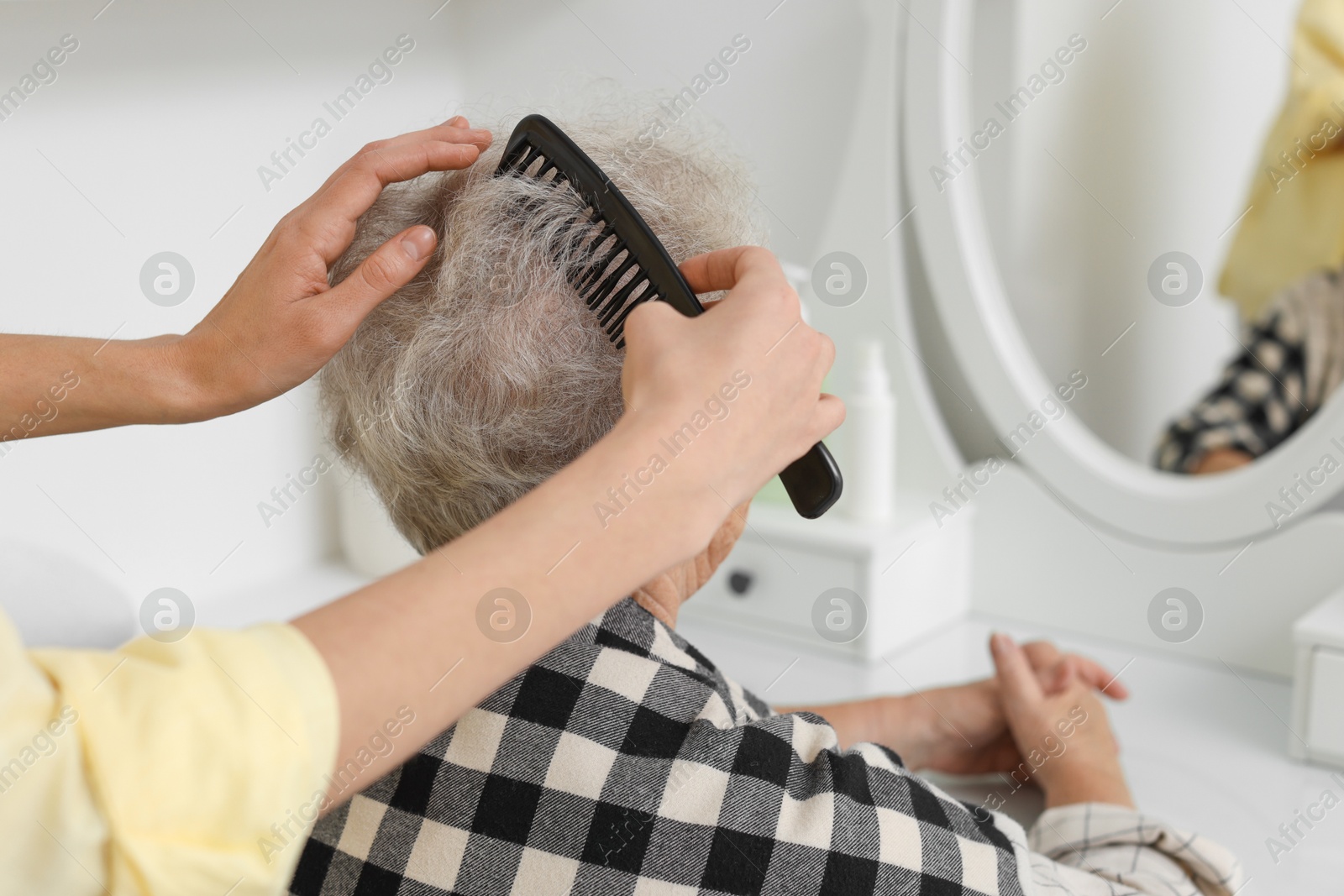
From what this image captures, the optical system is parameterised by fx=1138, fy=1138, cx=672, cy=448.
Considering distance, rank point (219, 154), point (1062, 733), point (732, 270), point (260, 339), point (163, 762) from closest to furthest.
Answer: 1. point (163, 762)
2. point (732, 270)
3. point (260, 339)
4. point (1062, 733)
5. point (219, 154)

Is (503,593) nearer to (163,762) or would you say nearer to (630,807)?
(163,762)

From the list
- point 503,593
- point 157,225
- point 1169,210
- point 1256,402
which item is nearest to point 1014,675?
point 1256,402

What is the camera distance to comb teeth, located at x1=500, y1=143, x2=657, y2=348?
0.53m

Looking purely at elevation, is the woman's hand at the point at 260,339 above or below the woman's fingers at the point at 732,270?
above

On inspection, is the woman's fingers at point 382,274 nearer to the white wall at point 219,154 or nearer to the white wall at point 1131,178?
the white wall at point 219,154

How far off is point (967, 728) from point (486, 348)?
556 mm

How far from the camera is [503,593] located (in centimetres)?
33

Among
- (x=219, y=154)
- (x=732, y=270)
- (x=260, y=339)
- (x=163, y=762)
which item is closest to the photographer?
(x=163, y=762)

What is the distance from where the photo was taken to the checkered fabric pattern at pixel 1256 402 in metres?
0.97

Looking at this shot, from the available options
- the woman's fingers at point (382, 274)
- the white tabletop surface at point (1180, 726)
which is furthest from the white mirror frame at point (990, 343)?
the woman's fingers at point (382, 274)

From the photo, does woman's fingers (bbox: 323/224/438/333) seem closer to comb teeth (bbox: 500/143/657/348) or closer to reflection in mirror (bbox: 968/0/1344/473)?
comb teeth (bbox: 500/143/657/348)

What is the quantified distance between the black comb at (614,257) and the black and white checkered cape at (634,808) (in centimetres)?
12

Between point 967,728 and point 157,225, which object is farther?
point 157,225

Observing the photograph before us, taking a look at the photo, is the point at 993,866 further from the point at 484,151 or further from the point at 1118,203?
the point at 1118,203
